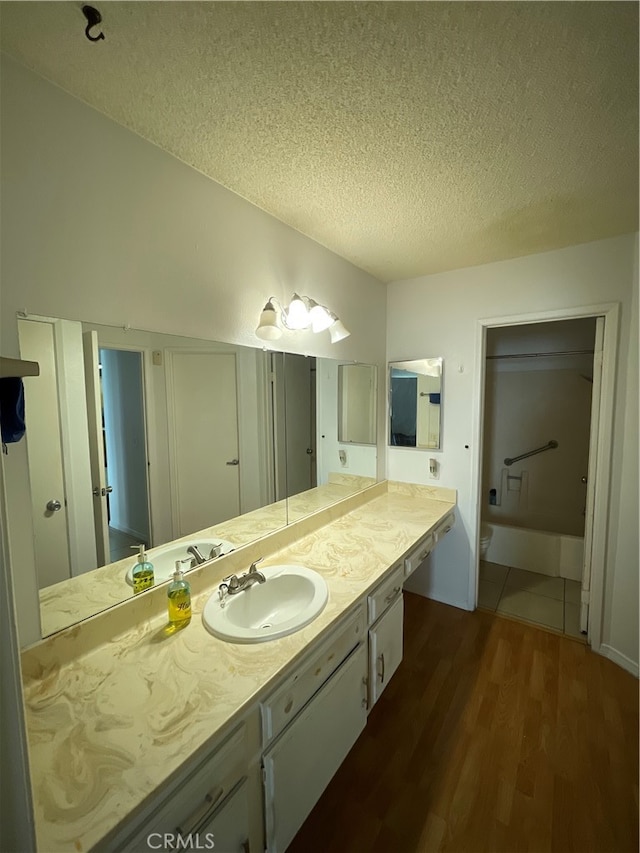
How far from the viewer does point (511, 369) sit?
340cm

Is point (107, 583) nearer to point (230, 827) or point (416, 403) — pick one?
point (230, 827)

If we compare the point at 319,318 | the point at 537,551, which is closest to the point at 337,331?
the point at 319,318

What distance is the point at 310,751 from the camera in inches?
41.1

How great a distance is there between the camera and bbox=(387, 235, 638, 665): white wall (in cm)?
183

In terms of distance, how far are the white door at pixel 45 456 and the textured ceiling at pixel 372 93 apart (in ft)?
2.29

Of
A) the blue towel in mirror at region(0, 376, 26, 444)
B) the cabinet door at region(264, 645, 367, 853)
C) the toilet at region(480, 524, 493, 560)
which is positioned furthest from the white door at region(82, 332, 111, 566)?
the toilet at region(480, 524, 493, 560)

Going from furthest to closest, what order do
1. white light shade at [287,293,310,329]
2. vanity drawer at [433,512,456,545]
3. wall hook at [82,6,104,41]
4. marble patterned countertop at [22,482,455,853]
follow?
vanity drawer at [433,512,456,545]
white light shade at [287,293,310,329]
wall hook at [82,6,104,41]
marble patterned countertop at [22,482,455,853]

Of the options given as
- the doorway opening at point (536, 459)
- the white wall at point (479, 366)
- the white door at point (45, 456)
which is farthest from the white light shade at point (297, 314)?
the doorway opening at point (536, 459)

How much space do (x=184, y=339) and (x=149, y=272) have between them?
9.5 inches

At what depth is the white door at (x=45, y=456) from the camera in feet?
2.99

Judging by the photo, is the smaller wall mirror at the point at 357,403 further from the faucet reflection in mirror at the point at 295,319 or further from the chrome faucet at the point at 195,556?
the chrome faucet at the point at 195,556

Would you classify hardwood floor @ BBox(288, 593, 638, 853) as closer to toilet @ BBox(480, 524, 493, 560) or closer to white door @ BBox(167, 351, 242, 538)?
toilet @ BBox(480, 524, 493, 560)

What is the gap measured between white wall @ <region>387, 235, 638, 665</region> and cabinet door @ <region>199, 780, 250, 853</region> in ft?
6.27

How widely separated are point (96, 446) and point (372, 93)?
4.29ft
